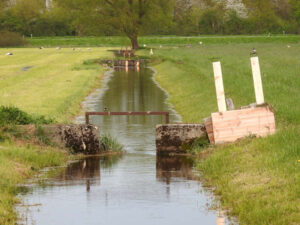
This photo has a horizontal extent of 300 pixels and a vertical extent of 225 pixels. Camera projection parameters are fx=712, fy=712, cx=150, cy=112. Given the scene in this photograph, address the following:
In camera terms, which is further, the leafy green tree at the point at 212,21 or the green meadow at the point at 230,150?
the leafy green tree at the point at 212,21

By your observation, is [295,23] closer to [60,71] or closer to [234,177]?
[60,71]

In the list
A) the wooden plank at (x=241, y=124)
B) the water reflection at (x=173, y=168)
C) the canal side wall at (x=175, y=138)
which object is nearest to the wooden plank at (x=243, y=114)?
the wooden plank at (x=241, y=124)

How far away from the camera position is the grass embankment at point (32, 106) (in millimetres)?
14802

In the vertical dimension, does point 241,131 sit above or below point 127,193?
above

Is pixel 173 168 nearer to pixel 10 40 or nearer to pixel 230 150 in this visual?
pixel 230 150

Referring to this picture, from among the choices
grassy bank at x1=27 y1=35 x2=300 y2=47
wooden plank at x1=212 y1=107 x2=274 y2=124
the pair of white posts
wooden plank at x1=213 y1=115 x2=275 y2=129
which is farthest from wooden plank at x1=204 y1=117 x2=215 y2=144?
grassy bank at x1=27 y1=35 x2=300 y2=47

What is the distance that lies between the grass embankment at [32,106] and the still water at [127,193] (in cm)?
54

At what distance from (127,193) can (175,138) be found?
505 centimetres

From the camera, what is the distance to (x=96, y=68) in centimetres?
5772

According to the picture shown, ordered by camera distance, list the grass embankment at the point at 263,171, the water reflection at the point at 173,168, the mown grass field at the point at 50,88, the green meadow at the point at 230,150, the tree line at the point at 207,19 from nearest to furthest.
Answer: the grass embankment at the point at 263,171
the green meadow at the point at 230,150
the water reflection at the point at 173,168
the mown grass field at the point at 50,88
the tree line at the point at 207,19

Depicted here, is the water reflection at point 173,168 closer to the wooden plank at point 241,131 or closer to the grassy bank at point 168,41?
the wooden plank at point 241,131

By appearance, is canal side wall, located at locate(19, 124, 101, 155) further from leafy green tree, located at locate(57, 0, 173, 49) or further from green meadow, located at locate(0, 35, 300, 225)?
leafy green tree, located at locate(57, 0, 173, 49)

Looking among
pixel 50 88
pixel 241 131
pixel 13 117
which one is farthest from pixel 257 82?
pixel 50 88

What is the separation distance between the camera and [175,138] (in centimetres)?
1850
